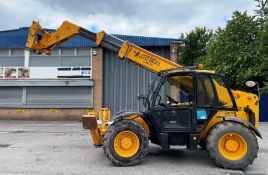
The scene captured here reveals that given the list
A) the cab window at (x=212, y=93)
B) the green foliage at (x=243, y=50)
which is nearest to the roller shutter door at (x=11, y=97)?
the cab window at (x=212, y=93)

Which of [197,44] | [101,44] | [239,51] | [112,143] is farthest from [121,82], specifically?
[197,44]

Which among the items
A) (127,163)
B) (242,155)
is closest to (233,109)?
(242,155)

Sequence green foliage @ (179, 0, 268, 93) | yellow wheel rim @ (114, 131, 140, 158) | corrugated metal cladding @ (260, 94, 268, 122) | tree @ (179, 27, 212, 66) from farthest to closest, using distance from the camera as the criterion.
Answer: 1. tree @ (179, 27, 212, 66)
2. green foliage @ (179, 0, 268, 93)
3. corrugated metal cladding @ (260, 94, 268, 122)
4. yellow wheel rim @ (114, 131, 140, 158)

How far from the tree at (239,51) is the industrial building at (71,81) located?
37.2ft

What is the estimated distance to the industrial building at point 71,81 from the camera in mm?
20875

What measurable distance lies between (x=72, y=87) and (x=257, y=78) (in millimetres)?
17408

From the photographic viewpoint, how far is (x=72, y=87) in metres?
21.0

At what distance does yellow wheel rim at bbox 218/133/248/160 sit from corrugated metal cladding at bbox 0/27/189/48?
13.2 m

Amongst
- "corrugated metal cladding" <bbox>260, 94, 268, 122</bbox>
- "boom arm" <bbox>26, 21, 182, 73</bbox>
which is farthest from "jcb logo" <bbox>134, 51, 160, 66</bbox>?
"corrugated metal cladding" <bbox>260, 94, 268, 122</bbox>

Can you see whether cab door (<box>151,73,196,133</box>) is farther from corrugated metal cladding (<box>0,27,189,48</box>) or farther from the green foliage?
the green foliage

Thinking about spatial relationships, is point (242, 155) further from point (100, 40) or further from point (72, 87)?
point (72, 87)

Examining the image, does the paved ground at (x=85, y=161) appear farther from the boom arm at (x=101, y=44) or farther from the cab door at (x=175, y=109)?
the boom arm at (x=101, y=44)

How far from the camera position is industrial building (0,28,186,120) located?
20.9 metres

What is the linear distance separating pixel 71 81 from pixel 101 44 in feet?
37.0
